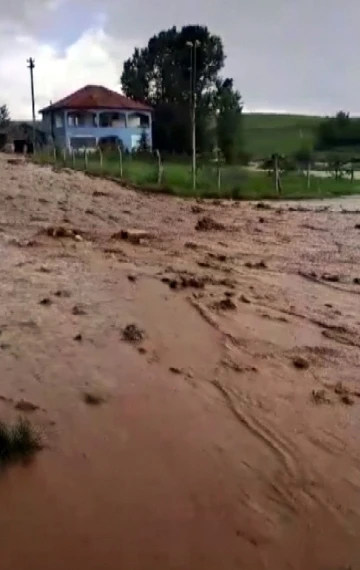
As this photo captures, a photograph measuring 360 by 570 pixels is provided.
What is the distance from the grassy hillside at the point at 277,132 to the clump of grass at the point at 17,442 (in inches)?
1974

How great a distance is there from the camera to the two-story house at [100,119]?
180ft

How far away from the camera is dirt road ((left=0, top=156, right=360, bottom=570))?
190 inches

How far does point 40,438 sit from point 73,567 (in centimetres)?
155

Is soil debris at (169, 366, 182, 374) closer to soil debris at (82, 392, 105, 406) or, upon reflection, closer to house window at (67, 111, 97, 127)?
soil debris at (82, 392, 105, 406)

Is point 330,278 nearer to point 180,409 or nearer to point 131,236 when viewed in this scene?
point 131,236

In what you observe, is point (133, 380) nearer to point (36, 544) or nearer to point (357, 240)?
point (36, 544)

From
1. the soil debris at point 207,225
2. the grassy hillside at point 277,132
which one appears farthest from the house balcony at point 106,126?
the soil debris at point 207,225

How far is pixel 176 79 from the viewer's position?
56594mm

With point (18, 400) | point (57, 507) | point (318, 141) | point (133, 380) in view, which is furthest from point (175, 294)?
point (318, 141)

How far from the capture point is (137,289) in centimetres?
1100

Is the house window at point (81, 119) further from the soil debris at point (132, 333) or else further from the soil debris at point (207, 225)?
the soil debris at point (132, 333)

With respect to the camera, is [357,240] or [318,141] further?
[318,141]

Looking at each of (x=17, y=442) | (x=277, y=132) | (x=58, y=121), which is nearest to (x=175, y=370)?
(x=17, y=442)

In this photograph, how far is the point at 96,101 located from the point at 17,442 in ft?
169
